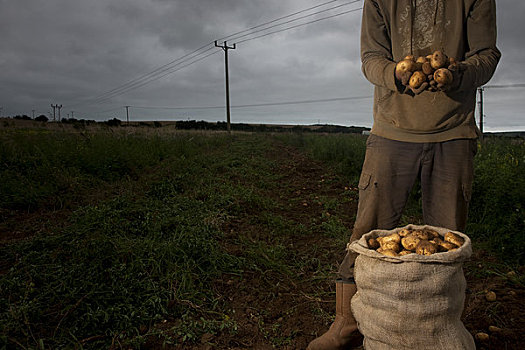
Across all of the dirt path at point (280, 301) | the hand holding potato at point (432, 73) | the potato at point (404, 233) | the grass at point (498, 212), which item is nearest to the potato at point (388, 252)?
the potato at point (404, 233)

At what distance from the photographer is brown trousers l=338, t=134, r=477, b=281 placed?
1.74m

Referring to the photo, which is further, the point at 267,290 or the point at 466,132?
the point at 267,290

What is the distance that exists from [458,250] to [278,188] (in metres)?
5.31

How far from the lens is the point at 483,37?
1695mm

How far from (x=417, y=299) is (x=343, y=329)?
563 mm

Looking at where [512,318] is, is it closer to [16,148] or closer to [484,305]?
[484,305]

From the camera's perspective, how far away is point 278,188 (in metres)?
6.69

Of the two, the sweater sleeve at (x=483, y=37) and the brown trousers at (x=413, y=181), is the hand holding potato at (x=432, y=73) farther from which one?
the brown trousers at (x=413, y=181)

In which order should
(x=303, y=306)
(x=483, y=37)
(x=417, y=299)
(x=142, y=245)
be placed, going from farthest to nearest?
(x=142, y=245), (x=303, y=306), (x=483, y=37), (x=417, y=299)

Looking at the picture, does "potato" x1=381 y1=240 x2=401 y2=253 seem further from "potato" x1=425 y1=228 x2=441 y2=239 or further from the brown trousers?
the brown trousers

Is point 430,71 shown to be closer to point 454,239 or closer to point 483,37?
point 483,37

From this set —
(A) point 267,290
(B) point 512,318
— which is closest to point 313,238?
(A) point 267,290

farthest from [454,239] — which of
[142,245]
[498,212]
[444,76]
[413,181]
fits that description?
[498,212]

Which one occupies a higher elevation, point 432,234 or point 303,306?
point 432,234
